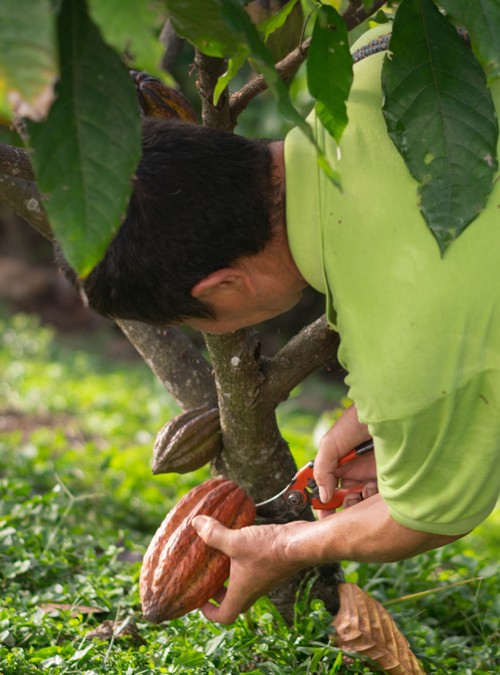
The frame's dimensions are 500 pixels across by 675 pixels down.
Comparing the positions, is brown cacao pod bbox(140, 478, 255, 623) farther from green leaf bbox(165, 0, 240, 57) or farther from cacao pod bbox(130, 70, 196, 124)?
green leaf bbox(165, 0, 240, 57)

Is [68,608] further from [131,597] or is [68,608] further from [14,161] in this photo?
[14,161]

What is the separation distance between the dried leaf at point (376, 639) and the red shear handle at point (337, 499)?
0.23 metres

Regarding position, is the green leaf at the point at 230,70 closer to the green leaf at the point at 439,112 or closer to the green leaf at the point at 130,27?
the green leaf at the point at 439,112

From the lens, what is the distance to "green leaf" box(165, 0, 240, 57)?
1372 mm

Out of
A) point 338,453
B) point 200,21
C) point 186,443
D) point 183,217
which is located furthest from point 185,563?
point 200,21

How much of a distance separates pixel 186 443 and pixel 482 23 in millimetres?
1199

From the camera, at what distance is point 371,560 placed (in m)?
1.84

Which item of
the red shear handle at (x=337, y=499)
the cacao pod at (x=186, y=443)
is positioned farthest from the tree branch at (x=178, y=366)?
the red shear handle at (x=337, y=499)

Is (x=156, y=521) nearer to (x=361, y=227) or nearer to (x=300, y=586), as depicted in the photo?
(x=300, y=586)

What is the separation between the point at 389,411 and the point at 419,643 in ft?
3.45

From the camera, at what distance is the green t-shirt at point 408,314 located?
61.0 inches

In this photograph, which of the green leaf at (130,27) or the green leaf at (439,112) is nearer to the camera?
the green leaf at (130,27)

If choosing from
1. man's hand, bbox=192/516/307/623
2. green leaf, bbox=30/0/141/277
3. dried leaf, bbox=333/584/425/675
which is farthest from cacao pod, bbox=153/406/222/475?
green leaf, bbox=30/0/141/277

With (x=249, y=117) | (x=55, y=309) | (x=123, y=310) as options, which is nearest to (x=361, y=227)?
(x=123, y=310)
